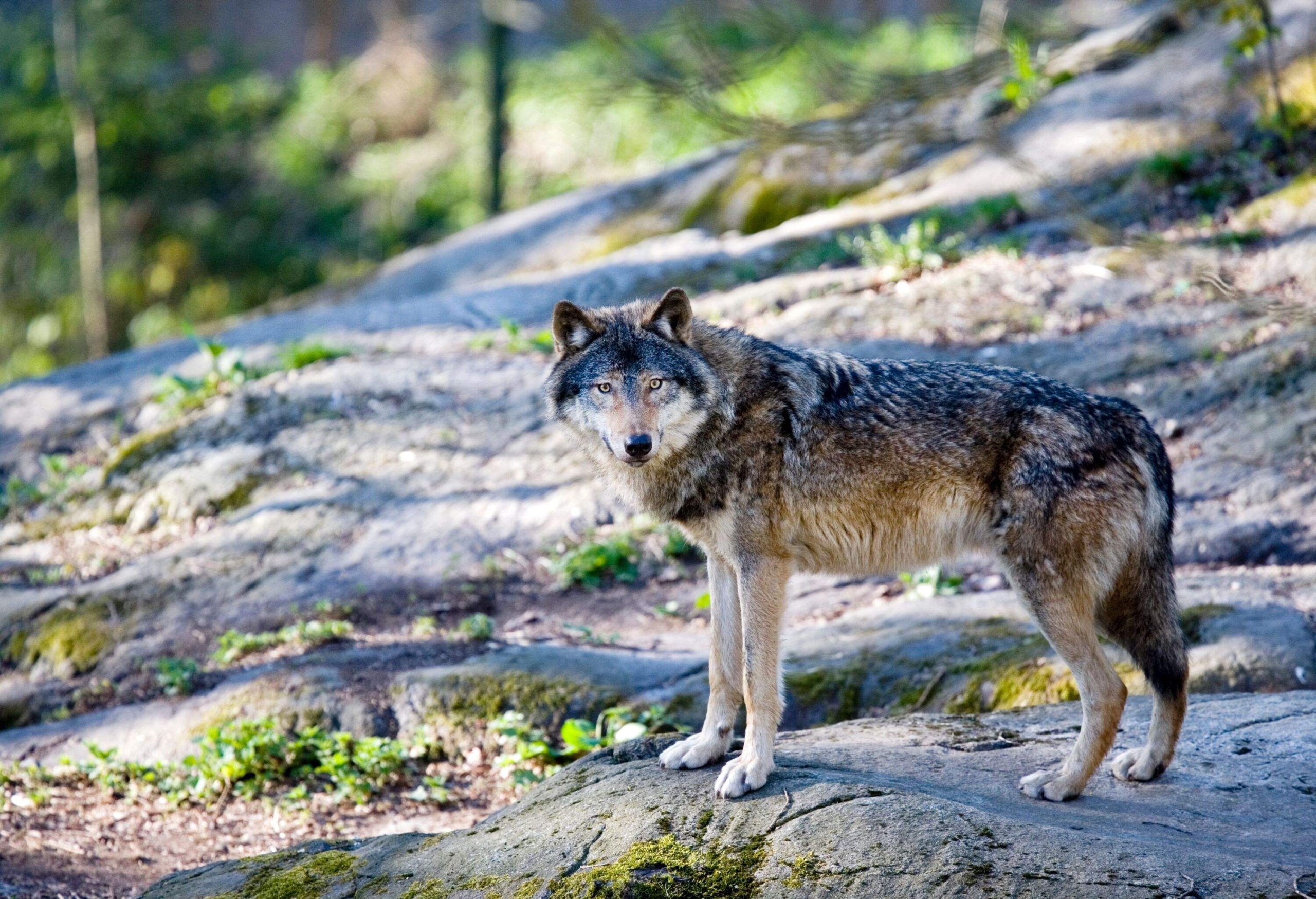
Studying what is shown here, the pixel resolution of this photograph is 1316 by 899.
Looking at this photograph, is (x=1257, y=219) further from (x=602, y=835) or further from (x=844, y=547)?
(x=602, y=835)

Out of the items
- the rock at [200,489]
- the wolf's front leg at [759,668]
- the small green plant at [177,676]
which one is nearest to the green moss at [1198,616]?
the wolf's front leg at [759,668]

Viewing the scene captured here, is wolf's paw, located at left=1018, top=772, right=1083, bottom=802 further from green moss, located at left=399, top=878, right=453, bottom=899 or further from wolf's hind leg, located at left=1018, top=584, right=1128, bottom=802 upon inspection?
green moss, located at left=399, top=878, right=453, bottom=899

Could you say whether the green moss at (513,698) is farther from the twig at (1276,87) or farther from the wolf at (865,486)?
the twig at (1276,87)

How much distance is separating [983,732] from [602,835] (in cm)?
185

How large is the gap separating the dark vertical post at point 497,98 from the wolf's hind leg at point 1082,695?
19.1 m

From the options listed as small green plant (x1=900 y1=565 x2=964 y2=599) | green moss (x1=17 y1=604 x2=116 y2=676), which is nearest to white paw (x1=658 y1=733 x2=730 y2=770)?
small green plant (x1=900 y1=565 x2=964 y2=599)

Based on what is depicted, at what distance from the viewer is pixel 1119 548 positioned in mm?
4492

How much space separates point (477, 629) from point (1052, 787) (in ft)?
14.6

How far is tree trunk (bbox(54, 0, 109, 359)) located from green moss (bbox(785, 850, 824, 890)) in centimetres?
1854

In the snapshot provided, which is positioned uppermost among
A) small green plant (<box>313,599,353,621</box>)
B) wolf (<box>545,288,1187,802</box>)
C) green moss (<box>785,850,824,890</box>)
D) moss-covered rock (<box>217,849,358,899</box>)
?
wolf (<box>545,288,1187,802</box>)

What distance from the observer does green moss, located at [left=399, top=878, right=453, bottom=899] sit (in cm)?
418

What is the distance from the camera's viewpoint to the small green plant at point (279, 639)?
7.93m

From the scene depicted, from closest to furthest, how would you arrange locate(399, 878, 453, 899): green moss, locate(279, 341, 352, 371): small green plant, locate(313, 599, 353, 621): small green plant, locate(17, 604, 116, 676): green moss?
locate(399, 878, 453, 899): green moss → locate(17, 604, 116, 676): green moss → locate(313, 599, 353, 621): small green plant → locate(279, 341, 352, 371): small green plant

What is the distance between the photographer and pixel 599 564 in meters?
8.85
